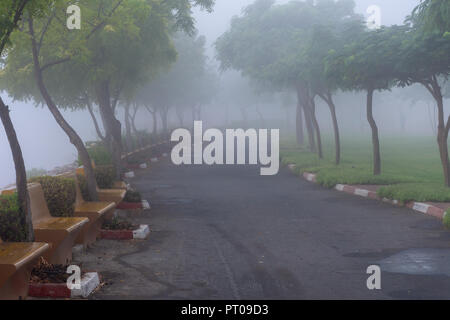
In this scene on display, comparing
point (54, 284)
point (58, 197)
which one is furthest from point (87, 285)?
point (58, 197)

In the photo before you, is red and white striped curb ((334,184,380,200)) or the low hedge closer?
the low hedge

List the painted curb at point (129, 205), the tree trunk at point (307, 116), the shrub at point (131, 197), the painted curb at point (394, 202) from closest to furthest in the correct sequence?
1. the painted curb at point (394, 202)
2. the painted curb at point (129, 205)
3. the shrub at point (131, 197)
4. the tree trunk at point (307, 116)

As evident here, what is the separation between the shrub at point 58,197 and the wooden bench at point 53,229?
584 mm

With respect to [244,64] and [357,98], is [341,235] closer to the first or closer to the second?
[244,64]

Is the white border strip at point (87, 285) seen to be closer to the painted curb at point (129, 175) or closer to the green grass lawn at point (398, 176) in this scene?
the green grass lawn at point (398, 176)

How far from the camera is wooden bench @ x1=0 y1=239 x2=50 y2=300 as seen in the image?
6082 millimetres

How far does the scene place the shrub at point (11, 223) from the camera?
7453mm

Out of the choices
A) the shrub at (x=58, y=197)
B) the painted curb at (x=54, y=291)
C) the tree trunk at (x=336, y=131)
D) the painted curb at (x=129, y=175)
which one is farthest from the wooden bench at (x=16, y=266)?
the tree trunk at (x=336, y=131)

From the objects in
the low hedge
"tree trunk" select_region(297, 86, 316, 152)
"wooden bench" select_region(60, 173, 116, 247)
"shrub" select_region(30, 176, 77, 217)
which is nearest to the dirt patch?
"wooden bench" select_region(60, 173, 116, 247)

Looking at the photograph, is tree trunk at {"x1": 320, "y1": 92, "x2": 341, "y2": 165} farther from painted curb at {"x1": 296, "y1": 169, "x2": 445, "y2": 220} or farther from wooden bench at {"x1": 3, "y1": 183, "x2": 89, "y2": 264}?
wooden bench at {"x1": 3, "y1": 183, "x2": 89, "y2": 264}

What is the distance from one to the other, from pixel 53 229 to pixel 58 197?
179cm

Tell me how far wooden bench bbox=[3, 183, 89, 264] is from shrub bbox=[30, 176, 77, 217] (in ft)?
1.92

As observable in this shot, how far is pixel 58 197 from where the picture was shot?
32.3ft

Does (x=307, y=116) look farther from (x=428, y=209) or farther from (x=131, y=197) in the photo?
(x=428, y=209)
